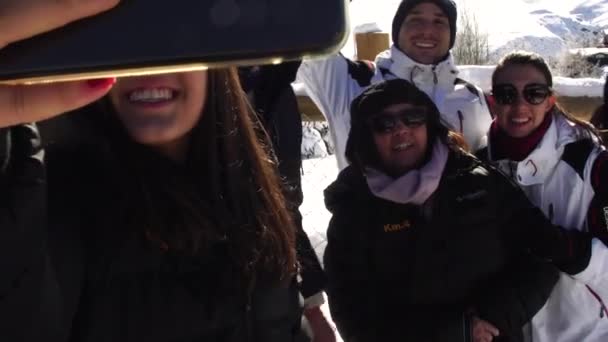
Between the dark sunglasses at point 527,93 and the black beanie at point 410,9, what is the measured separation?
474 millimetres

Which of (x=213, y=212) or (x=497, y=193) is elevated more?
(x=213, y=212)

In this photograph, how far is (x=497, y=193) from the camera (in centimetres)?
180

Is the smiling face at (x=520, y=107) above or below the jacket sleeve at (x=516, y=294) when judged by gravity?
above

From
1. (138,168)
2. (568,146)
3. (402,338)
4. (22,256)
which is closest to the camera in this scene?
(22,256)

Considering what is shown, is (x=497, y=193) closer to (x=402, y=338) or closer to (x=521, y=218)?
(x=521, y=218)

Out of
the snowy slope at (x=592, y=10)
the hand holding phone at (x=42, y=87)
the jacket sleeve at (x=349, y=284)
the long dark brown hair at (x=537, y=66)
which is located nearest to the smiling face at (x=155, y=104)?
the hand holding phone at (x=42, y=87)

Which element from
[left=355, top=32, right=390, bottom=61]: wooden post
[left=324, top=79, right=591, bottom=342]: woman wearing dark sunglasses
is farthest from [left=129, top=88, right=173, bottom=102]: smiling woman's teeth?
[left=355, top=32, right=390, bottom=61]: wooden post

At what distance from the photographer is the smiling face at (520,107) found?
1.95 meters

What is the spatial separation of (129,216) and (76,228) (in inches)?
3.9

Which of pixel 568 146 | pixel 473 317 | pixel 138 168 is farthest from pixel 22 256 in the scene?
pixel 568 146

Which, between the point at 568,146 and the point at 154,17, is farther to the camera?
the point at 568,146

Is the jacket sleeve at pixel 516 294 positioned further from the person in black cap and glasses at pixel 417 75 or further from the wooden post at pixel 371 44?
the wooden post at pixel 371 44

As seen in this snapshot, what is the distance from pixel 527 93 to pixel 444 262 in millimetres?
655

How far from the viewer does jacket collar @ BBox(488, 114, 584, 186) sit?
6.16 feet
